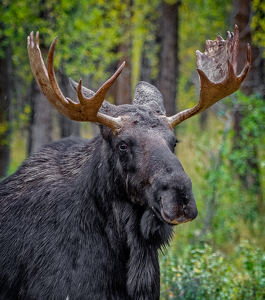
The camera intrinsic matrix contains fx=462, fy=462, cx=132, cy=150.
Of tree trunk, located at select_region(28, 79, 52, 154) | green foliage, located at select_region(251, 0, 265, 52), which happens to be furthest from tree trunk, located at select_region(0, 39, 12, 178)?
green foliage, located at select_region(251, 0, 265, 52)

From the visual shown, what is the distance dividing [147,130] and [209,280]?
2604mm

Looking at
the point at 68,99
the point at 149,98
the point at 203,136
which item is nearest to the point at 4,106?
the point at 203,136

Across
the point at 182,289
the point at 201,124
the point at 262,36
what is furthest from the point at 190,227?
the point at 201,124

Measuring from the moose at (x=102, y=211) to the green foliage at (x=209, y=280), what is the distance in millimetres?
1323

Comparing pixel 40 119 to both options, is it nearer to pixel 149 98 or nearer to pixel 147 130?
pixel 149 98

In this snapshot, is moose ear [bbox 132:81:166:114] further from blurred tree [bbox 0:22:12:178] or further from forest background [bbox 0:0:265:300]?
blurred tree [bbox 0:22:12:178]

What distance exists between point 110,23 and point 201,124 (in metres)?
12.7

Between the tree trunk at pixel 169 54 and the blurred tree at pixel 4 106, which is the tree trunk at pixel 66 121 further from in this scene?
the tree trunk at pixel 169 54

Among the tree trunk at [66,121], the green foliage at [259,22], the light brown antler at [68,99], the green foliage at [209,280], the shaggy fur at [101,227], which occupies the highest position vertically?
the green foliage at [259,22]

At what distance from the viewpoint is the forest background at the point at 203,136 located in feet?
19.0

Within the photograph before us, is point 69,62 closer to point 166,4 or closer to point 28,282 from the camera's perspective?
point 166,4

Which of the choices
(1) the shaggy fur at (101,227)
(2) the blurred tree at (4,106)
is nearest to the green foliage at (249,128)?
(1) the shaggy fur at (101,227)

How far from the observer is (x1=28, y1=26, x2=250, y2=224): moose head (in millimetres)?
3520

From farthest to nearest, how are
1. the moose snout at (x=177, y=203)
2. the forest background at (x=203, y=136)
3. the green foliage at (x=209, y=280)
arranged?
the forest background at (x=203, y=136) → the green foliage at (x=209, y=280) → the moose snout at (x=177, y=203)
